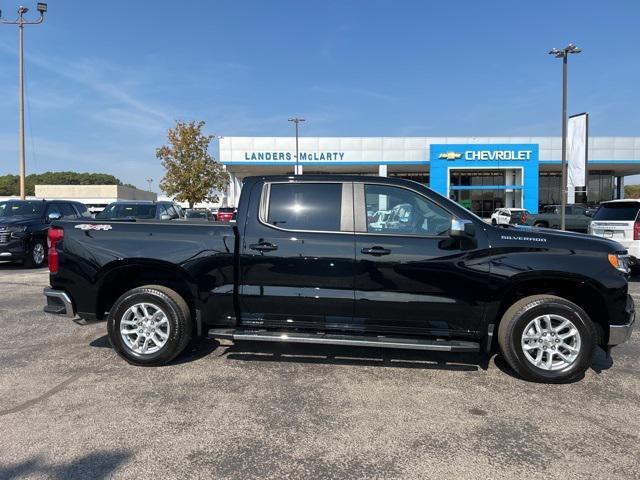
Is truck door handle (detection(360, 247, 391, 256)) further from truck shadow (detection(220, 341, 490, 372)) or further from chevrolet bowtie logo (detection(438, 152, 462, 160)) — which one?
chevrolet bowtie logo (detection(438, 152, 462, 160))

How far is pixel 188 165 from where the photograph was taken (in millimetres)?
40312

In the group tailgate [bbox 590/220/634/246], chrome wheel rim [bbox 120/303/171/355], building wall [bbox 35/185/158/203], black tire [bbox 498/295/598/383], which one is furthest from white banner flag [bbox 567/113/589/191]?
building wall [bbox 35/185/158/203]

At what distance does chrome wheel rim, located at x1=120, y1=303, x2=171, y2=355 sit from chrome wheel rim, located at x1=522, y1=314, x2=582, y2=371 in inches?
139

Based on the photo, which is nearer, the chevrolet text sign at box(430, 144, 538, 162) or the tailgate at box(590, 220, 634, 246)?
the tailgate at box(590, 220, 634, 246)

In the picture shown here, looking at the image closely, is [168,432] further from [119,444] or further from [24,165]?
[24,165]

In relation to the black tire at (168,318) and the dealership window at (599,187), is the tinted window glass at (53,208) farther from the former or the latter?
the dealership window at (599,187)

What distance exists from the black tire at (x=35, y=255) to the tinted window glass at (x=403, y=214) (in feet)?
35.4

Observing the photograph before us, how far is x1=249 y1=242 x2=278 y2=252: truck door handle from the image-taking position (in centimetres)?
469

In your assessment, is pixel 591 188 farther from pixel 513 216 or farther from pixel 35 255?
pixel 35 255

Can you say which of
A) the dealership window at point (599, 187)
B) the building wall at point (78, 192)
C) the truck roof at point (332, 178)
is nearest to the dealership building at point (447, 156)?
the dealership window at point (599, 187)

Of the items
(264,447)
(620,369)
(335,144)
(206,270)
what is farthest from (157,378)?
(335,144)

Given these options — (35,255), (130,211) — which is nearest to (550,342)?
(130,211)

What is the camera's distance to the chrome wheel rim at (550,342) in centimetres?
449

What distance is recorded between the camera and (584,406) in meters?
4.08
